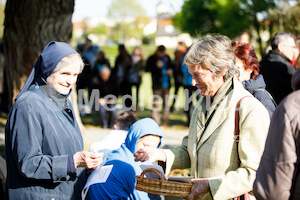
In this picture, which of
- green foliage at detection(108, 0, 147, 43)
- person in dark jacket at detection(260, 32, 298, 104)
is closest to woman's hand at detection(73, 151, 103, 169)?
person in dark jacket at detection(260, 32, 298, 104)

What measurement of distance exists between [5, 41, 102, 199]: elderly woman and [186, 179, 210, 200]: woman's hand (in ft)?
2.29

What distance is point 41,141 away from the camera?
107 inches

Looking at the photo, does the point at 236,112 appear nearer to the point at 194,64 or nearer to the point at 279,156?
the point at 194,64

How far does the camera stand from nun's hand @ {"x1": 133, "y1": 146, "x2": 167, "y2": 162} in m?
2.90

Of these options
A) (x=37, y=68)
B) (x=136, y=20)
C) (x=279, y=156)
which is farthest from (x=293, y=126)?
(x=136, y=20)

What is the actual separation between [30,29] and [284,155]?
5118 millimetres

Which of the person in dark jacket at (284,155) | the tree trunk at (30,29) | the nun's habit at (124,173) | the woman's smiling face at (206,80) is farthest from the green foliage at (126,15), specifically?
the person in dark jacket at (284,155)

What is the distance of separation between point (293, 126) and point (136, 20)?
80895 millimetres

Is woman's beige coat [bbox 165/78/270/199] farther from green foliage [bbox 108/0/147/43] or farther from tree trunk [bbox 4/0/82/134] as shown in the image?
green foliage [bbox 108/0/147/43]

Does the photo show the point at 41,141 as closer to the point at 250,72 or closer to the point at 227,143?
the point at 227,143

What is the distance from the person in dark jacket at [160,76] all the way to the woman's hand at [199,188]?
25.2 feet

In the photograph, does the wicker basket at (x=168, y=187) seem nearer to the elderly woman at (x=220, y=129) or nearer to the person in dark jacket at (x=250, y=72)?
the elderly woman at (x=220, y=129)

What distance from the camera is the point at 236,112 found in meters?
2.63

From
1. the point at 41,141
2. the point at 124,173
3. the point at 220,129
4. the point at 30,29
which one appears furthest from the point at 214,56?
the point at 30,29
